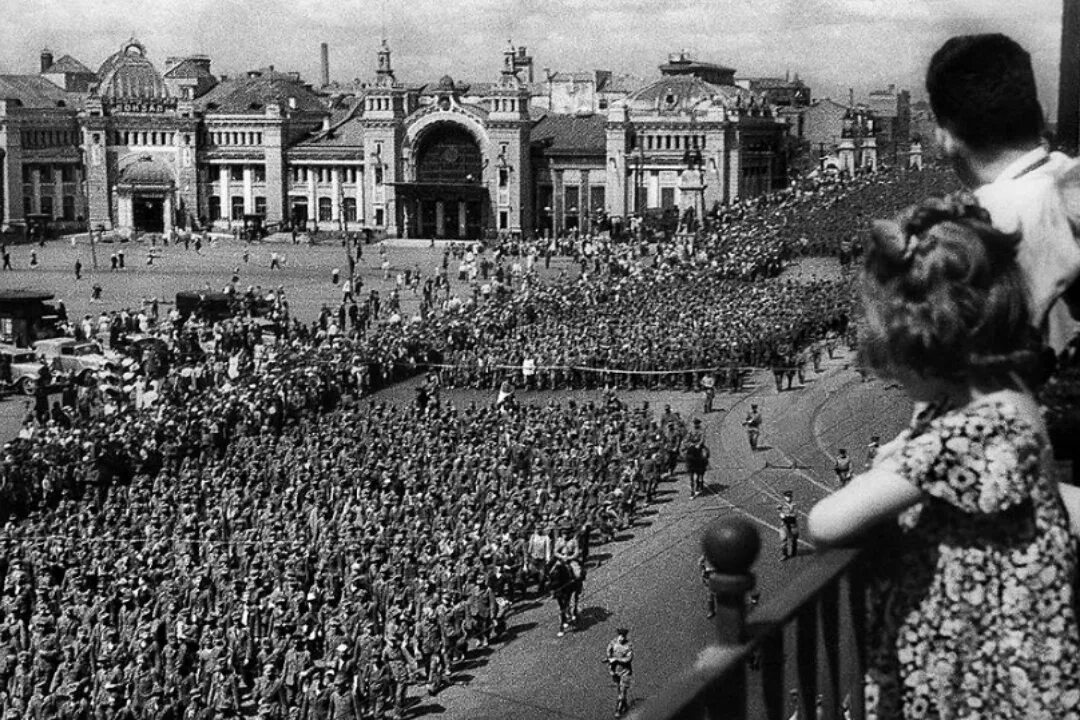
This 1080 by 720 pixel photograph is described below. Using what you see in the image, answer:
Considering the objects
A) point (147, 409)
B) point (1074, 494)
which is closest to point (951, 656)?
point (1074, 494)

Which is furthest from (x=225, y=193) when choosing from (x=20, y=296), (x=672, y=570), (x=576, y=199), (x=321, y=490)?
(x=672, y=570)

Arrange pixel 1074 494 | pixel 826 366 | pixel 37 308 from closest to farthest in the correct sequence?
pixel 1074 494 → pixel 826 366 → pixel 37 308

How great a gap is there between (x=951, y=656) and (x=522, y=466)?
19567 mm

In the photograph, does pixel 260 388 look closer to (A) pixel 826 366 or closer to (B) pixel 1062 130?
(A) pixel 826 366

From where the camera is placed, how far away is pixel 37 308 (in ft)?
136

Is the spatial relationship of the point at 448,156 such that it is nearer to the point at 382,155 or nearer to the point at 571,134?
the point at 382,155

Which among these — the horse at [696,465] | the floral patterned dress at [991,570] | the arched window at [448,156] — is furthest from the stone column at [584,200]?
the floral patterned dress at [991,570]

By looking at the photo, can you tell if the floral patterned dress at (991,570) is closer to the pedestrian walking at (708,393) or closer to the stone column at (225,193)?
the pedestrian walking at (708,393)

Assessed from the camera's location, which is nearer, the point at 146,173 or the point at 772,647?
the point at 772,647

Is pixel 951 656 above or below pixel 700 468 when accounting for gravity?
above

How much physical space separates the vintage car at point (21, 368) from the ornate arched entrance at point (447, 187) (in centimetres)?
3979

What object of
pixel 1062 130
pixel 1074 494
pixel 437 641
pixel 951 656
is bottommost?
pixel 437 641

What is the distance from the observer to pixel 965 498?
3459 mm

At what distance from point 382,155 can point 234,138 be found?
9.59 metres
